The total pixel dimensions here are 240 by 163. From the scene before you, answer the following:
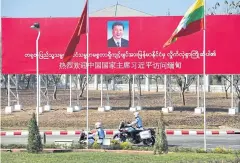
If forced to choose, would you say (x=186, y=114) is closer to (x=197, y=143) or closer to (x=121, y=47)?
(x=121, y=47)

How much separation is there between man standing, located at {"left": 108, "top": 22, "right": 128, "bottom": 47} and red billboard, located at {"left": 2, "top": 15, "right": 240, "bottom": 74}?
0.20 feet

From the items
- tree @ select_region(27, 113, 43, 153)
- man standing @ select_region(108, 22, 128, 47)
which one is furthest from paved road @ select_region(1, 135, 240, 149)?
man standing @ select_region(108, 22, 128, 47)

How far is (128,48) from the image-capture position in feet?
100

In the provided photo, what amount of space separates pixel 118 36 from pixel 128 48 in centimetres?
85

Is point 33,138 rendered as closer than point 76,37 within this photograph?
Yes

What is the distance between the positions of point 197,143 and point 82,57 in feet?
41.0

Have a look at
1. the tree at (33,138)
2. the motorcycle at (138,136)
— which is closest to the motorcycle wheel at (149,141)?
the motorcycle at (138,136)

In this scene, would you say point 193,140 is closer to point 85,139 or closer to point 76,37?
point 85,139

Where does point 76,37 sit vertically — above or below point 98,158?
above

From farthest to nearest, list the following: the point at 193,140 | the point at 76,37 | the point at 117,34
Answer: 1. the point at 117,34
2. the point at 193,140
3. the point at 76,37

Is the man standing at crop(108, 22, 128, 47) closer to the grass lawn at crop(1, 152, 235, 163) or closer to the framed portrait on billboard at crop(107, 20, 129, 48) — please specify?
the framed portrait on billboard at crop(107, 20, 129, 48)

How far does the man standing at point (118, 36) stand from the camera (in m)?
30.4

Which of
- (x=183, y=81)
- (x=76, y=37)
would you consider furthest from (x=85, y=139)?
(x=183, y=81)

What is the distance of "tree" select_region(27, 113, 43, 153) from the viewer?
1445 cm
